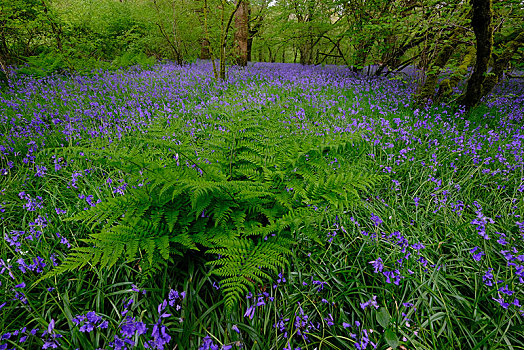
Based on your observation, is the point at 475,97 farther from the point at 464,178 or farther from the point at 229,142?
the point at 229,142

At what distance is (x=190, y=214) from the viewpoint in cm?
175

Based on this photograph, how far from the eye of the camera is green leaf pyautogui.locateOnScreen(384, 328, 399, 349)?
1359mm

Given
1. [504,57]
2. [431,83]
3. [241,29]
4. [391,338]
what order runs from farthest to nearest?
[241,29] → [431,83] → [504,57] → [391,338]

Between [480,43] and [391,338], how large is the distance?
5.39 meters

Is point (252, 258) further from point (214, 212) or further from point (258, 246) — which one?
point (214, 212)

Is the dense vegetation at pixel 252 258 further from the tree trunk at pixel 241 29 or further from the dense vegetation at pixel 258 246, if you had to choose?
the tree trunk at pixel 241 29

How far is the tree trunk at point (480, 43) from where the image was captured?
12.4ft

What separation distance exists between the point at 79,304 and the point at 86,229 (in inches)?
29.2

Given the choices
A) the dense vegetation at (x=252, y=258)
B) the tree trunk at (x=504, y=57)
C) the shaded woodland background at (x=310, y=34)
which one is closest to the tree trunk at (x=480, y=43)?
the shaded woodland background at (x=310, y=34)

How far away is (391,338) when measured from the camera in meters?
1.38

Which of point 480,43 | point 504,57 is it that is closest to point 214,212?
point 480,43

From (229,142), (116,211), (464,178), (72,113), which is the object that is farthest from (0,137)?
(464,178)

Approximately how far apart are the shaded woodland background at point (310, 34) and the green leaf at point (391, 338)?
4.74 meters

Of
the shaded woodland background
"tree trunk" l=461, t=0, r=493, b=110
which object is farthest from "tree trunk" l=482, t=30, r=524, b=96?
"tree trunk" l=461, t=0, r=493, b=110
